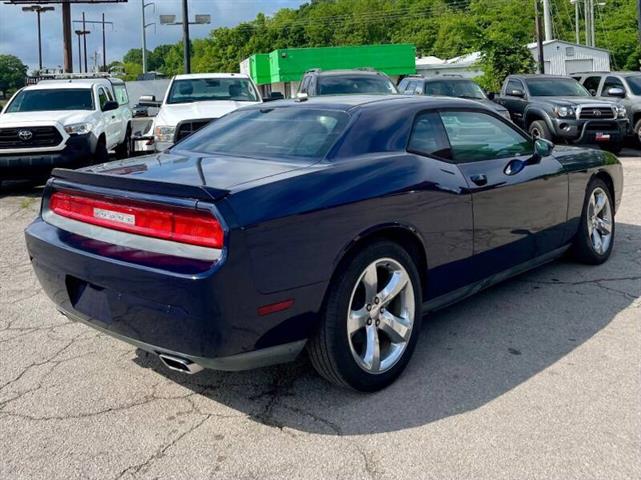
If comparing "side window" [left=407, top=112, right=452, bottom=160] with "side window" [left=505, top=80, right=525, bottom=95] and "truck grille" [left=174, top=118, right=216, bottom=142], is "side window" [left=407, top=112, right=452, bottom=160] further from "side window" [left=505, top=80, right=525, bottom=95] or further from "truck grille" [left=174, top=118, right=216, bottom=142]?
"side window" [left=505, top=80, right=525, bottom=95]

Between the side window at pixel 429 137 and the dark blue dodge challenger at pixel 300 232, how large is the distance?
0.01m

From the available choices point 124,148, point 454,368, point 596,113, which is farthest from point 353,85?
point 454,368

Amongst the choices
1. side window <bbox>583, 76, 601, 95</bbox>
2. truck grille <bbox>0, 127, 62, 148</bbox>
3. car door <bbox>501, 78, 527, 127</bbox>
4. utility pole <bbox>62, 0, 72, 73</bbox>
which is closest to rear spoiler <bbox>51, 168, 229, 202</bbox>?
truck grille <bbox>0, 127, 62, 148</bbox>

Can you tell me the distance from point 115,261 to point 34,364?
1.29 m

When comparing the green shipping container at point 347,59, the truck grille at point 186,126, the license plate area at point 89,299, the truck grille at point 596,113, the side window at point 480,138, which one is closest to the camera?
the license plate area at point 89,299

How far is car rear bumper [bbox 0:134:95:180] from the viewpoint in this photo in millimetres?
9992

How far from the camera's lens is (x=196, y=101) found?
434 inches

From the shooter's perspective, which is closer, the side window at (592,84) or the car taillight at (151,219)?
the car taillight at (151,219)

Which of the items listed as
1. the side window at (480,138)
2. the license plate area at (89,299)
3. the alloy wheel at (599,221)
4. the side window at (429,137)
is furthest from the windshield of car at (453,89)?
the license plate area at (89,299)

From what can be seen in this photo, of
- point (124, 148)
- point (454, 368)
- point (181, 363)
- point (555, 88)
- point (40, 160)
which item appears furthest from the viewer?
point (555, 88)

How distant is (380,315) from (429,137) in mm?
1208

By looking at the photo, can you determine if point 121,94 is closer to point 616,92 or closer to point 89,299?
point 616,92

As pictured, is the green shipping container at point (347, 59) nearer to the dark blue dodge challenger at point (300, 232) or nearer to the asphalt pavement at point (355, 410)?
the dark blue dodge challenger at point (300, 232)

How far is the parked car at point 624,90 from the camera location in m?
14.5
